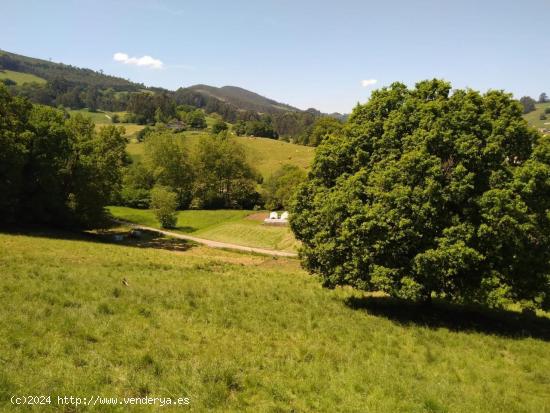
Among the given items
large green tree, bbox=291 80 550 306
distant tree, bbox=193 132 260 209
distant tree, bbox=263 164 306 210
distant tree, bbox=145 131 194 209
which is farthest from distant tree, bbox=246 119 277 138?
large green tree, bbox=291 80 550 306

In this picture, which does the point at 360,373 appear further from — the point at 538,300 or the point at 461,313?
the point at 461,313

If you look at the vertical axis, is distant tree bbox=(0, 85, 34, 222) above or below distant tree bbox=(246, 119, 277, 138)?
below

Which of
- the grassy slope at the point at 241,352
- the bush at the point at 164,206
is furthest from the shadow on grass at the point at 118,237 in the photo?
the grassy slope at the point at 241,352

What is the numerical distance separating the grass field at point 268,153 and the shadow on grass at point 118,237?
177 feet

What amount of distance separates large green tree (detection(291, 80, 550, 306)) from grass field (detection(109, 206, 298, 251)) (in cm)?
3564

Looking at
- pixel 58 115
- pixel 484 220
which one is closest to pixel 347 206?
pixel 484 220

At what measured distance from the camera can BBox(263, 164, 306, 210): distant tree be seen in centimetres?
8719

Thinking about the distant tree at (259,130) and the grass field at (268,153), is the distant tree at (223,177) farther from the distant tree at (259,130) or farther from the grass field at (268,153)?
the distant tree at (259,130)

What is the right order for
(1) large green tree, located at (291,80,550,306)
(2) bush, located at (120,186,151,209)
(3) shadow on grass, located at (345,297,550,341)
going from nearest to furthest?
(1) large green tree, located at (291,80,550,306) → (3) shadow on grass, located at (345,297,550,341) → (2) bush, located at (120,186,151,209)

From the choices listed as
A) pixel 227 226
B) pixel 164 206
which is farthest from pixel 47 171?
pixel 227 226

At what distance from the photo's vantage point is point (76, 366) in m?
10.9

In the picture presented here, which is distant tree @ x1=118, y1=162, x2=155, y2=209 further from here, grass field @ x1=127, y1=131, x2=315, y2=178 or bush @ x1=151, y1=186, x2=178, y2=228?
bush @ x1=151, y1=186, x2=178, y2=228

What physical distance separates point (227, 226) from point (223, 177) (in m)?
27.3

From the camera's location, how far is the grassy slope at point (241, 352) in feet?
33.8
